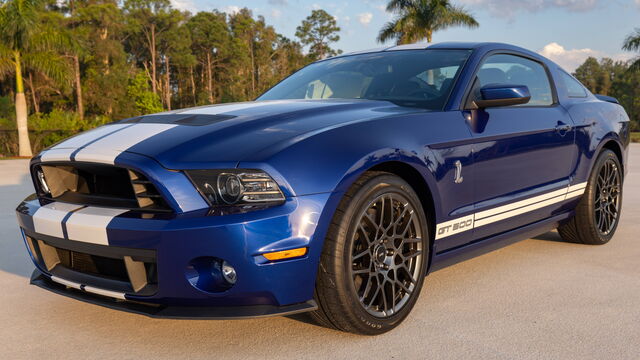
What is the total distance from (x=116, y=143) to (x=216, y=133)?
0.47 meters

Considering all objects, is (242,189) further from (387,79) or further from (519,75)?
(519,75)

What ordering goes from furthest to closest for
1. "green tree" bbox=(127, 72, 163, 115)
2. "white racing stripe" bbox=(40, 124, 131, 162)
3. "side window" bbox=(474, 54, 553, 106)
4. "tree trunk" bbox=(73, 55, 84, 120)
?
"green tree" bbox=(127, 72, 163, 115)
"tree trunk" bbox=(73, 55, 84, 120)
"side window" bbox=(474, 54, 553, 106)
"white racing stripe" bbox=(40, 124, 131, 162)

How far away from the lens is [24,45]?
19.5 metres

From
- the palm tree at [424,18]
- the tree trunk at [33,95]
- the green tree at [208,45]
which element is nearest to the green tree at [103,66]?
the tree trunk at [33,95]

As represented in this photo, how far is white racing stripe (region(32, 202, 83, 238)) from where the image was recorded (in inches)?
104

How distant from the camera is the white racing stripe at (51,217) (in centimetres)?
263

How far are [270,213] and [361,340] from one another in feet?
2.65

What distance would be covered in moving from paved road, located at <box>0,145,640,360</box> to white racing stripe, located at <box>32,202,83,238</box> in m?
0.53

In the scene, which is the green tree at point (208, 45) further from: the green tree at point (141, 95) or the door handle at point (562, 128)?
the door handle at point (562, 128)

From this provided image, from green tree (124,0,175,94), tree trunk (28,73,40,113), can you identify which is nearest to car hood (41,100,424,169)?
tree trunk (28,73,40,113)

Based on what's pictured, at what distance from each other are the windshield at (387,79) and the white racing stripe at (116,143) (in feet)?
4.28

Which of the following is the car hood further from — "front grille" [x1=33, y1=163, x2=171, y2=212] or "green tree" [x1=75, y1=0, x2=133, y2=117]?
"green tree" [x1=75, y1=0, x2=133, y2=117]

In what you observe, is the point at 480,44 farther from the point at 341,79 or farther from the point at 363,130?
the point at 363,130

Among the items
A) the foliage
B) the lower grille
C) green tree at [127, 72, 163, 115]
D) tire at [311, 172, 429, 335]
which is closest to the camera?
the lower grille
